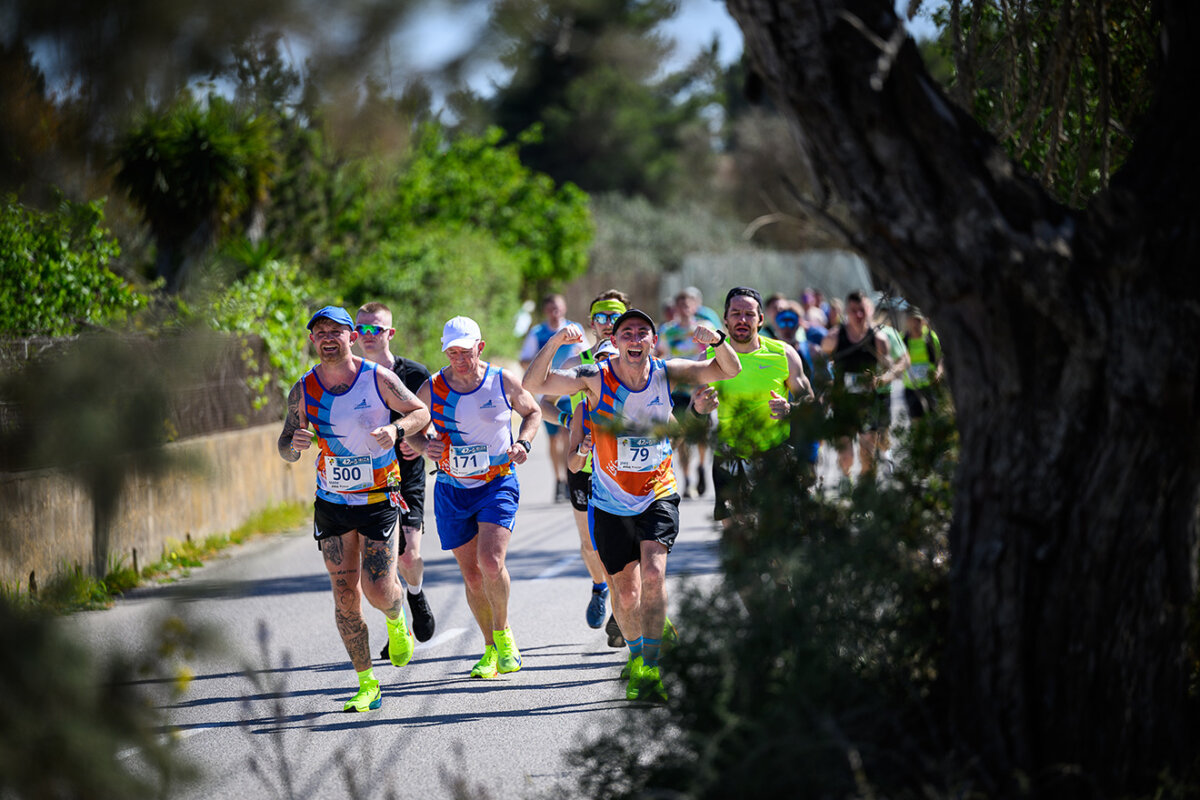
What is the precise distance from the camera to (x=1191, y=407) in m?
3.28

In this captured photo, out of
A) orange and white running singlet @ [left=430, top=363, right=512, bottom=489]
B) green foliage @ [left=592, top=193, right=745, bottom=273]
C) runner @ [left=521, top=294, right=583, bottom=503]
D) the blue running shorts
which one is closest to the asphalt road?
the blue running shorts

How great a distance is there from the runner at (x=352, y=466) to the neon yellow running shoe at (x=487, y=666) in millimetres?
633

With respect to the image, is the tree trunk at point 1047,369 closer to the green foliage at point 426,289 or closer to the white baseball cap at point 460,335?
the white baseball cap at point 460,335

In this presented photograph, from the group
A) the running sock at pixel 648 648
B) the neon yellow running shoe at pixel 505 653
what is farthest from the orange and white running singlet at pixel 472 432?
the running sock at pixel 648 648

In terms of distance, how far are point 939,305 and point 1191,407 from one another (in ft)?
2.32

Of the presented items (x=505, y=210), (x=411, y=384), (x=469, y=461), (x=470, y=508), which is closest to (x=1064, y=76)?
(x=469, y=461)

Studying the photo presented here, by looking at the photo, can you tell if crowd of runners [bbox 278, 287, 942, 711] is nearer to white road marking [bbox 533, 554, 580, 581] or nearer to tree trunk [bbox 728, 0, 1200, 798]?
tree trunk [bbox 728, 0, 1200, 798]

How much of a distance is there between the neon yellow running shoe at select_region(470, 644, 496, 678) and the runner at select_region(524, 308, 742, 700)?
0.94 metres

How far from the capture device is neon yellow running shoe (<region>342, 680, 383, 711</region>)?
627 cm

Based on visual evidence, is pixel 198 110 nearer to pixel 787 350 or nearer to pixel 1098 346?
pixel 1098 346

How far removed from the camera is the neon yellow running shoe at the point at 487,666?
6949 mm

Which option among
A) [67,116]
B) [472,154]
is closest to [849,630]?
[67,116]

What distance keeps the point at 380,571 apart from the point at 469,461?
31.2 inches

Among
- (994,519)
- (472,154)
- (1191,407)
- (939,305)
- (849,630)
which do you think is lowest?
(849,630)
